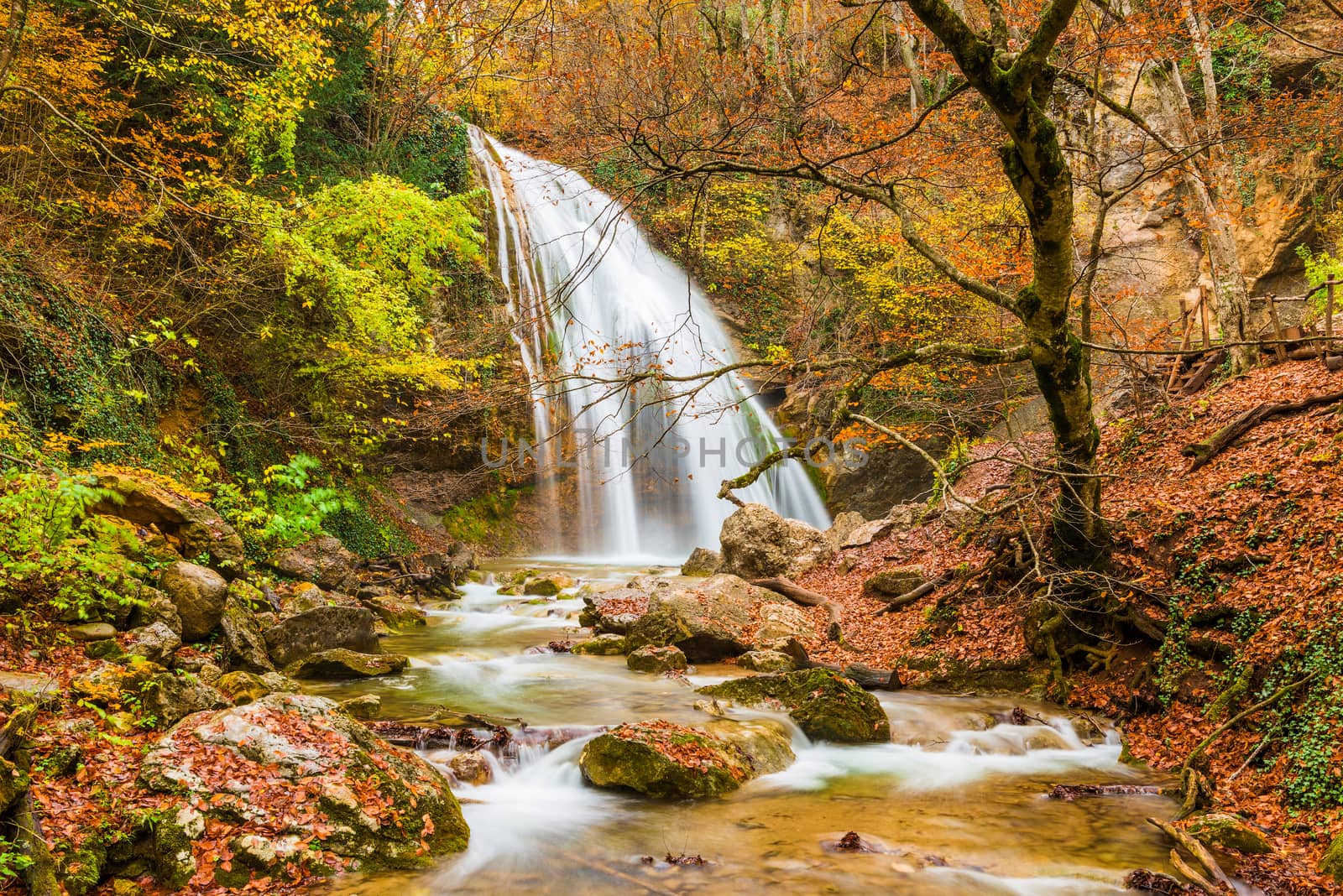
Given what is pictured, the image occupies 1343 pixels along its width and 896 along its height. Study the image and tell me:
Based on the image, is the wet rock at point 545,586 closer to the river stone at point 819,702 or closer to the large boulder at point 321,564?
the large boulder at point 321,564

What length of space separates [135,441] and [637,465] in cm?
1317

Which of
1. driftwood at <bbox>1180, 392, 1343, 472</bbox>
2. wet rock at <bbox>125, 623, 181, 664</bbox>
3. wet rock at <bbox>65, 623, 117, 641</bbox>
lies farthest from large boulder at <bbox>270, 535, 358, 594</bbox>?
driftwood at <bbox>1180, 392, 1343, 472</bbox>

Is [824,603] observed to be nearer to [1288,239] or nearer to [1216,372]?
[1216,372]

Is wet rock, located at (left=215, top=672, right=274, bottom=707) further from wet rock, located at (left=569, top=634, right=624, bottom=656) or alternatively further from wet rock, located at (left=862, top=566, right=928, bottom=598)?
wet rock, located at (left=862, top=566, right=928, bottom=598)

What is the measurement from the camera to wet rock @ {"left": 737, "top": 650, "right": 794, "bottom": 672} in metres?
8.57

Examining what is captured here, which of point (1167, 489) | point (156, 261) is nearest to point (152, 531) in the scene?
point (156, 261)

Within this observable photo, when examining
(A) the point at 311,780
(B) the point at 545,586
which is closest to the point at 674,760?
(A) the point at 311,780

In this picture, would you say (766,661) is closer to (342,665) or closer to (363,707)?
(363,707)

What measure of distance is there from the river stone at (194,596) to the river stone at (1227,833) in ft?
24.8

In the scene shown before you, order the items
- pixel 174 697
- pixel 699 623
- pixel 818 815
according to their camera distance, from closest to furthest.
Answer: pixel 174 697, pixel 818 815, pixel 699 623

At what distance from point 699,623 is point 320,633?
4425mm

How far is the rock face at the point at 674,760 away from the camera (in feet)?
17.4

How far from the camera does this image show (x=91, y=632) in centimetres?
534

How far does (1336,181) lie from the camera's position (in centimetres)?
1612
